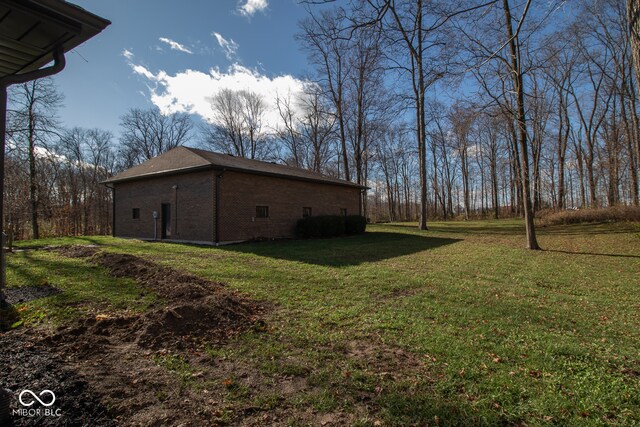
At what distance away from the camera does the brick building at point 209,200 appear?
45.0 ft

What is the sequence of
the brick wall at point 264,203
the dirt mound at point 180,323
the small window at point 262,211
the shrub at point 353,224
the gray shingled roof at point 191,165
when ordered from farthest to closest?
the shrub at point 353,224
the small window at point 262,211
the brick wall at point 264,203
the gray shingled roof at point 191,165
the dirt mound at point 180,323

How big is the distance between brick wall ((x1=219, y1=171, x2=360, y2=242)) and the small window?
16cm

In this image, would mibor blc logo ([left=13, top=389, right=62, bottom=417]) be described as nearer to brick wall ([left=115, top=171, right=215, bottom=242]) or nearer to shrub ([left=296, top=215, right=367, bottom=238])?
brick wall ([left=115, top=171, right=215, bottom=242])

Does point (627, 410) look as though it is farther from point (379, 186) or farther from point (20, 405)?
point (379, 186)

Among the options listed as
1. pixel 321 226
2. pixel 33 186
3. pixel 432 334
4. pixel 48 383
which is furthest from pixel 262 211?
pixel 33 186

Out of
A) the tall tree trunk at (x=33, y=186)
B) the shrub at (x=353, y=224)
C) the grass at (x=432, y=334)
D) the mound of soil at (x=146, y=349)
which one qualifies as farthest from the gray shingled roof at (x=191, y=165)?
the mound of soil at (x=146, y=349)

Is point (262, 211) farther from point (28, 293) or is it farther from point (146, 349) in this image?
point (146, 349)

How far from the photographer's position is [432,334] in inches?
147

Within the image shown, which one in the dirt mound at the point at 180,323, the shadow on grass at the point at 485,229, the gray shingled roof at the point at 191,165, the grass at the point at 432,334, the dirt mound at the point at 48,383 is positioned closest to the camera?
the dirt mound at the point at 48,383

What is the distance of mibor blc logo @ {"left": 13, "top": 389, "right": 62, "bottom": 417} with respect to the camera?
6.94 ft

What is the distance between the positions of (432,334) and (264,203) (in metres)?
12.7

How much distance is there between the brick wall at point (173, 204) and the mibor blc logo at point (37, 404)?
37.5 ft

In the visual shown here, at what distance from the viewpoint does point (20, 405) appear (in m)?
→ 2.20

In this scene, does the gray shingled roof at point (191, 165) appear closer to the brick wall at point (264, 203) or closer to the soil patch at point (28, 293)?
the brick wall at point (264, 203)
